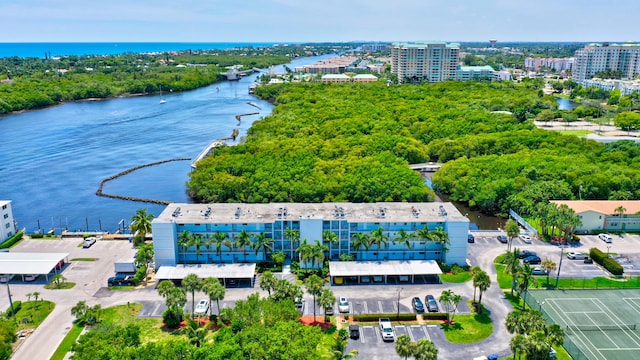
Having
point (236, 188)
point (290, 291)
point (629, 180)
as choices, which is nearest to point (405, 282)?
point (290, 291)

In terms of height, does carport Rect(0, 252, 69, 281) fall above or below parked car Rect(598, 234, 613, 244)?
above

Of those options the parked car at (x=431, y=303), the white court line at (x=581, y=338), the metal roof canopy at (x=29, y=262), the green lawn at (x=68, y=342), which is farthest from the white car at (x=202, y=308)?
the white court line at (x=581, y=338)

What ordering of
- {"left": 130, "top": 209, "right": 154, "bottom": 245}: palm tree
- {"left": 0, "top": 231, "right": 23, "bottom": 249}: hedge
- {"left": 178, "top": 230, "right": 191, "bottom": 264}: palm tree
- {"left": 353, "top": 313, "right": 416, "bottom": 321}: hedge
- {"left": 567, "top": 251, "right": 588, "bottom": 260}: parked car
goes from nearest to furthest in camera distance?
{"left": 353, "top": 313, "right": 416, "bottom": 321}: hedge < {"left": 178, "top": 230, "right": 191, "bottom": 264}: palm tree < {"left": 567, "top": 251, "right": 588, "bottom": 260}: parked car < {"left": 130, "top": 209, "right": 154, "bottom": 245}: palm tree < {"left": 0, "top": 231, "right": 23, "bottom": 249}: hedge

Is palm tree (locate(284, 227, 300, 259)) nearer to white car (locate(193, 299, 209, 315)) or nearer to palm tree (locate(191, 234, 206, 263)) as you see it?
palm tree (locate(191, 234, 206, 263))

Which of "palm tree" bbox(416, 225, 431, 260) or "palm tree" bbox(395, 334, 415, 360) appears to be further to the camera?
"palm tree" bbox(416, 225, 431, 260)

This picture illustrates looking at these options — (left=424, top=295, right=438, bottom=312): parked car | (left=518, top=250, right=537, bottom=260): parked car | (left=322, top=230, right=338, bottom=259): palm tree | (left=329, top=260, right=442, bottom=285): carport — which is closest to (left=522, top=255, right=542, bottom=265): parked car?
(left=518, top=250, right=537, bottom=260): parked car

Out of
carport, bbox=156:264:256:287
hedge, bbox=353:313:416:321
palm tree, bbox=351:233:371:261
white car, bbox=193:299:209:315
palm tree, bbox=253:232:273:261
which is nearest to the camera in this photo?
hedge, bbox=353:313:416:321

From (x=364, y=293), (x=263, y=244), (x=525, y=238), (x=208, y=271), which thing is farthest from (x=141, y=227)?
(x=525, y=238)
